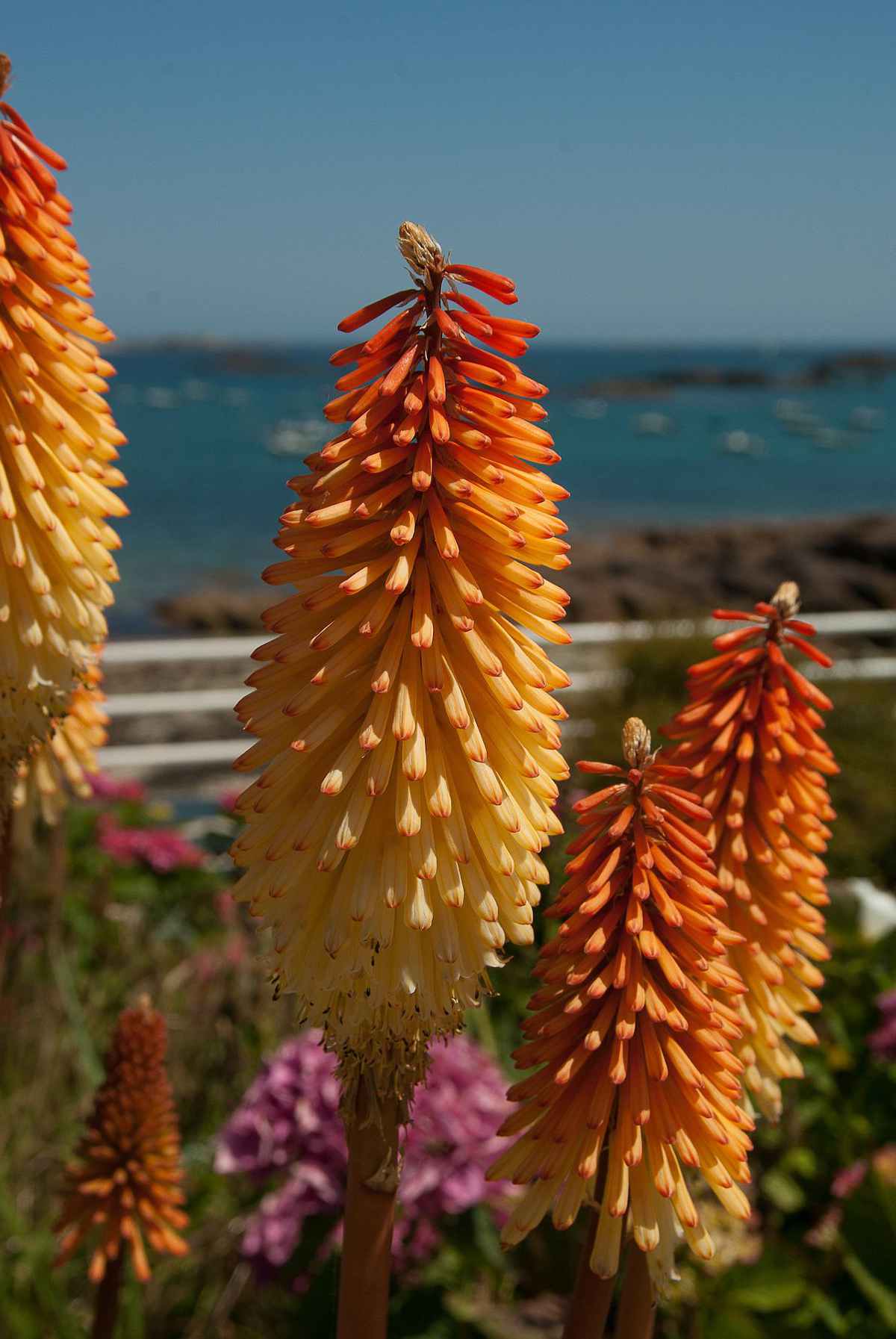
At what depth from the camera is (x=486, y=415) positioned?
155 cm

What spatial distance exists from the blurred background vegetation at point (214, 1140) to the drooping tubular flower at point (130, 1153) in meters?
→ 0.43

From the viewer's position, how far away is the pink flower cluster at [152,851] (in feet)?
20.7

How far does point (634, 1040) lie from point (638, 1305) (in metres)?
0.38

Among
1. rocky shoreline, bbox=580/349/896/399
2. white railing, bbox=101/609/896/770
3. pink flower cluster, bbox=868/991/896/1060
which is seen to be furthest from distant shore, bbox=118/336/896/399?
pink flower cluster, bbox=868/991/896/1060

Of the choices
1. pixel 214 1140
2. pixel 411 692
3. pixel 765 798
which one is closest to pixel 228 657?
pixel 214 1140

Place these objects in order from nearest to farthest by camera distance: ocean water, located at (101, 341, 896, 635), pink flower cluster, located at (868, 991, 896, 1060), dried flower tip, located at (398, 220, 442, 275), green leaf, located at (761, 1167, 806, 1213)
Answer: dried flower tip, located at (398, 220, 442, 275)
green leaf, located at (761, 1167, 806, 1213)
pink flower cluster, located at (868, 991, 896, 1060)
ocean water, located at (101, 341, 896, 635)

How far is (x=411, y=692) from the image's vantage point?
1560 mm

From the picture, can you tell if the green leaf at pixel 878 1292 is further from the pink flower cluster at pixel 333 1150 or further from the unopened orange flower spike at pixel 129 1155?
the unopened orange flower spike at pixel 129 1155

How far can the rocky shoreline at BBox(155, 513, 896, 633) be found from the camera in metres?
25.3

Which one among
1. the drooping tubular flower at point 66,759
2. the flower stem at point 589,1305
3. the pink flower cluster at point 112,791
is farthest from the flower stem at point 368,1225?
the pink flower cluster at point 112,791

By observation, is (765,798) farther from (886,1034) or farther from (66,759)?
(886,1034)

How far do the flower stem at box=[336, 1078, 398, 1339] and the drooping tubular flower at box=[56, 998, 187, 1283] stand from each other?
1.01 metres

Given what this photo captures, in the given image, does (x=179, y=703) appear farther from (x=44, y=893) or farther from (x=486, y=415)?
(x=486, y=415)

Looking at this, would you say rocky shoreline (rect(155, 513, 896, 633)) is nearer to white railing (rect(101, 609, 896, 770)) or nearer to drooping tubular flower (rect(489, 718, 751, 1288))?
white railing (rect(101, 609, 896, 770))
